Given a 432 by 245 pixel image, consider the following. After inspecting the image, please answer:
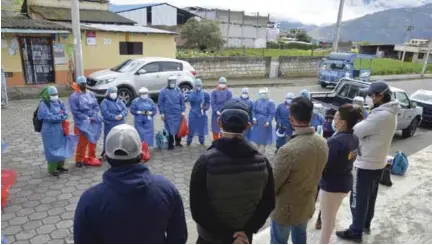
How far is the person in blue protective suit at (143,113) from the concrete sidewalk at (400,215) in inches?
133

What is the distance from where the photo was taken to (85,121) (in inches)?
240

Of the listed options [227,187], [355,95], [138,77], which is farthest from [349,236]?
[138,77]

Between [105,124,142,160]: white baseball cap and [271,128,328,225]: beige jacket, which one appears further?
[271,128,328,225]: beige jacket

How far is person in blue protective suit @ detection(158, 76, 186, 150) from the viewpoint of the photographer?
7.22 m

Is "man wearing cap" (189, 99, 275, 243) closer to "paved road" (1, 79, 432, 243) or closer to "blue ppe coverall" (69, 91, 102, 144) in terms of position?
"paved road" (1, 79, 432, 243)

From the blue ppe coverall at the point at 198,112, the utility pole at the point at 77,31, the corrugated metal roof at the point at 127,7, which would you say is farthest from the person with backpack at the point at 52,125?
the corrugated metal roof at the point at 127,7

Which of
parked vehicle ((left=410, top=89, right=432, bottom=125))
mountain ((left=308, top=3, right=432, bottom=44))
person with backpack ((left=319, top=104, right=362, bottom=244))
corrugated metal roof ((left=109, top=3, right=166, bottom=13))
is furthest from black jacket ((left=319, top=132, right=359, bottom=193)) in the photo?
mountain ((left=308, top=3, right=432, bottom=44))

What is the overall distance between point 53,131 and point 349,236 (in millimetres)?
4641

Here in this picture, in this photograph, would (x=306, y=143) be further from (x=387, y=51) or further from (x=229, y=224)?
(x=387, y=51)

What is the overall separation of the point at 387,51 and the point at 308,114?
51.1 meters

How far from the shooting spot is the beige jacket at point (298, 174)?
270 centimetres

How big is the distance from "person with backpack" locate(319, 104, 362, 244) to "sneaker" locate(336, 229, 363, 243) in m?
0.84

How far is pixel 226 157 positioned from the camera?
223cm

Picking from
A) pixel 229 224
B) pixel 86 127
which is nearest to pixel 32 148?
pixel 86 127
